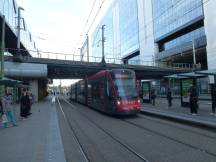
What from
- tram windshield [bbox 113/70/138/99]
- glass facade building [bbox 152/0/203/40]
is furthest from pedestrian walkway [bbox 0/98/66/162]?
glass facade building [bbox 152/0/203/40]

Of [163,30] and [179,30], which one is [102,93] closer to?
[179,30]

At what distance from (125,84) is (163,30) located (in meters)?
Result: 50.6

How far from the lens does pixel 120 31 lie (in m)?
91.4

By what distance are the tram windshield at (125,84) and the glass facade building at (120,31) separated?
54182 millimetres

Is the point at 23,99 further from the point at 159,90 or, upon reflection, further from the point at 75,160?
the point at 159,90

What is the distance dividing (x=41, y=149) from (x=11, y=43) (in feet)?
112

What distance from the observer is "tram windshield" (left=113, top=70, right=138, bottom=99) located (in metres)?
15.2

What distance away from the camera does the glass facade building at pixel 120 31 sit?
7781 cm

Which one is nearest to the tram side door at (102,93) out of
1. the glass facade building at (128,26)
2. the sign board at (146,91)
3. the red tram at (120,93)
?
the red tram at (120,93)

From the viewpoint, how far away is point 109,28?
102 meters

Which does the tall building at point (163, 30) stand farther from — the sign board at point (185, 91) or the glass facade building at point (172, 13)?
the sign board at point (185, 91)

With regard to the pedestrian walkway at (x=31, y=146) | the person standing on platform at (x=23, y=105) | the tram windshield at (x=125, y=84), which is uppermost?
the tram windshield at (x=125, y=84)

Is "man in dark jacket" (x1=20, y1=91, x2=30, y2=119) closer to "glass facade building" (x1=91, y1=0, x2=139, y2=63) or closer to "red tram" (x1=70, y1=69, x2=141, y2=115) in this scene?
"red tram" (x1=70, y1=69, x2=141, y2=115)

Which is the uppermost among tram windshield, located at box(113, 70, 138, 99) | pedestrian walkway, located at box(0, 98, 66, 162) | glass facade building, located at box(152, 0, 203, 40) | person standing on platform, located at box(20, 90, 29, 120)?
glass facade building, located at box(152, 0, 203, 40)
